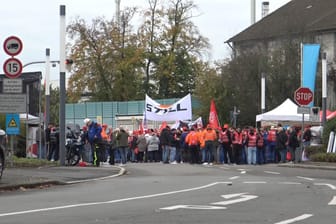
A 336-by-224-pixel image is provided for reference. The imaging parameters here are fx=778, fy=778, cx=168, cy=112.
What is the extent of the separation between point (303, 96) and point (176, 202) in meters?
18.0

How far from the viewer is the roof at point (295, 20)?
80.4 metres

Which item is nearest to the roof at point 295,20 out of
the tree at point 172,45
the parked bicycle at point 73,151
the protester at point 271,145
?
the tree at point 172,45

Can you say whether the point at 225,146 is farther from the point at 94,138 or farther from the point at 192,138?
the point at 94,138

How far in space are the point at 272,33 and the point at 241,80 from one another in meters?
14.6

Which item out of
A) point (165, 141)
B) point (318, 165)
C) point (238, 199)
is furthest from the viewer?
point (165, 141)

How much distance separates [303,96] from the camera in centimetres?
3075

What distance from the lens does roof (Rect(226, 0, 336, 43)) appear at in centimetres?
8044

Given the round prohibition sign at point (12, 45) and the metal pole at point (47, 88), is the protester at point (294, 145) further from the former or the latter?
the round prohibition sign at point (12, 45)

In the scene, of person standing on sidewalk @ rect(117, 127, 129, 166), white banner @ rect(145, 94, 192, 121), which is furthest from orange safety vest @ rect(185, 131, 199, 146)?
white banner @ rect(145, 94, 192, 121)

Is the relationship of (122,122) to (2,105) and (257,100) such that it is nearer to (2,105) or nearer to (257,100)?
(257,100)

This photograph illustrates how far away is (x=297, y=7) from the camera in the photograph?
9156 centimetres

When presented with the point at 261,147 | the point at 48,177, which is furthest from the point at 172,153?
the point at 48,177

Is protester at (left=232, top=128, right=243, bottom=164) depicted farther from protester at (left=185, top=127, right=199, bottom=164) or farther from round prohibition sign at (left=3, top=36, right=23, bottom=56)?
round prohibition sign at (left=3, top=36, right=23, bottom=56)

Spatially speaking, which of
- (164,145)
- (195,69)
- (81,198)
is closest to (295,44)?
(195,69)
